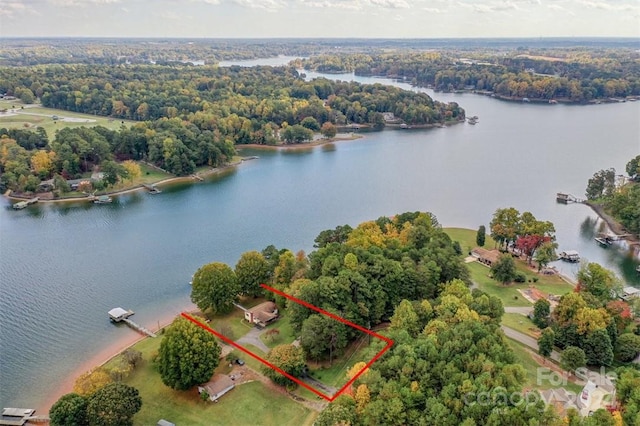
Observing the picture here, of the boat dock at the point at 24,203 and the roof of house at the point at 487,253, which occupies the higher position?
the roof of house at the point at 487,253

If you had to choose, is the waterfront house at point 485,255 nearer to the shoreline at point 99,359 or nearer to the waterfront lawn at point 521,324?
the waterfront lawn at point 521,324

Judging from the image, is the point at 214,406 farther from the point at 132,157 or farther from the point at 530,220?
the point at 132,157

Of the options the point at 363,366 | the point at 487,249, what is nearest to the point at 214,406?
the point at 363,366

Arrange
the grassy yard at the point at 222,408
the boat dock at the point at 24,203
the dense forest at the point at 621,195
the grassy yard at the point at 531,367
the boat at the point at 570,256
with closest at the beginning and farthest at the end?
the grassy yard at the point at 222,408 < the grassy yard at the point at 531,367 < the boat at the point at 570,256 < the dense forest at the point at 621,195 < the boat dock at the point at 24,203

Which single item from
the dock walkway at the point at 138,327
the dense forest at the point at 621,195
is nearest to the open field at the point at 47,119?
the dock walkway at the point at 138,327

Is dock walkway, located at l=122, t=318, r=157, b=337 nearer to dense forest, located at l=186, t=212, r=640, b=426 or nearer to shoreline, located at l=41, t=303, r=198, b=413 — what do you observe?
shoreline, located at l=41, t=303, r=198, b=413

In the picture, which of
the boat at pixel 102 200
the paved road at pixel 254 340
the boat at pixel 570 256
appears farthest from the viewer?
the boat at pixel 102 200

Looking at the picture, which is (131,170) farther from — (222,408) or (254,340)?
(222,408)

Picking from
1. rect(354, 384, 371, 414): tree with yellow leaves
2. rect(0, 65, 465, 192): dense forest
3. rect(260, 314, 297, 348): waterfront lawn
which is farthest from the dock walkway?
rect(0, 65, 465, 192): dense forest
